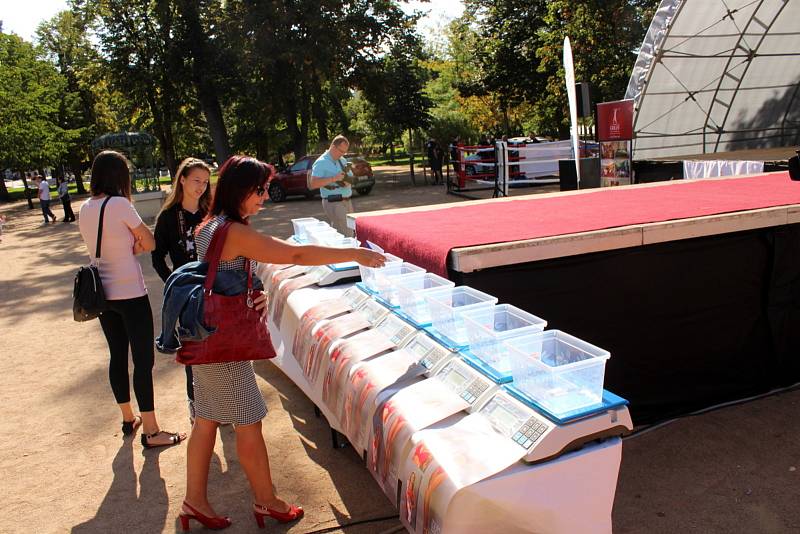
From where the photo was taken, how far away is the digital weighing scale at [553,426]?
223cm

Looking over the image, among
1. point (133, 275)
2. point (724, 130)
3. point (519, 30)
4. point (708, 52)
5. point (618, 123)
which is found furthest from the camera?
point (519, 30)

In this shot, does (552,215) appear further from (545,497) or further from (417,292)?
(545,497)

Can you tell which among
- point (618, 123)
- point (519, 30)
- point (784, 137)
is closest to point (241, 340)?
point (618, 123)

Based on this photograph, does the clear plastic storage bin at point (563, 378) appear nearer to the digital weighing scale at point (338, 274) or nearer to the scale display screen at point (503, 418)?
the scale display screen at point (503, 418)

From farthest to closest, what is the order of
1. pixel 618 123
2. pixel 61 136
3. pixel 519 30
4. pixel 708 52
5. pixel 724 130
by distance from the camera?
pixel 61 136 → pixel 519 30 → pixel 724 130 → pixel 708 52 → pixel 618 123

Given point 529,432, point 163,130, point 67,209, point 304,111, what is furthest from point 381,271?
point 163,130

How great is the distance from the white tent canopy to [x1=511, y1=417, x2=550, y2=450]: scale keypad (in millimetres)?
12653

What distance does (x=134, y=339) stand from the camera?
441 centimetres

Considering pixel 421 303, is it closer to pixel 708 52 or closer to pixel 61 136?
pixel 708 52

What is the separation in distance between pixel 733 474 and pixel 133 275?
3915 millimetres

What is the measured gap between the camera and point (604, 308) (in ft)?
13.5

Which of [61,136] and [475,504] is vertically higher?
[61,136]

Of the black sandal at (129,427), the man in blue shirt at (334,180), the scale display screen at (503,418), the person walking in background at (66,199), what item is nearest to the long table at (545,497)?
the scale display screen at (503,418)

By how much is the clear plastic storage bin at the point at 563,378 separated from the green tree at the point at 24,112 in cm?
3088
